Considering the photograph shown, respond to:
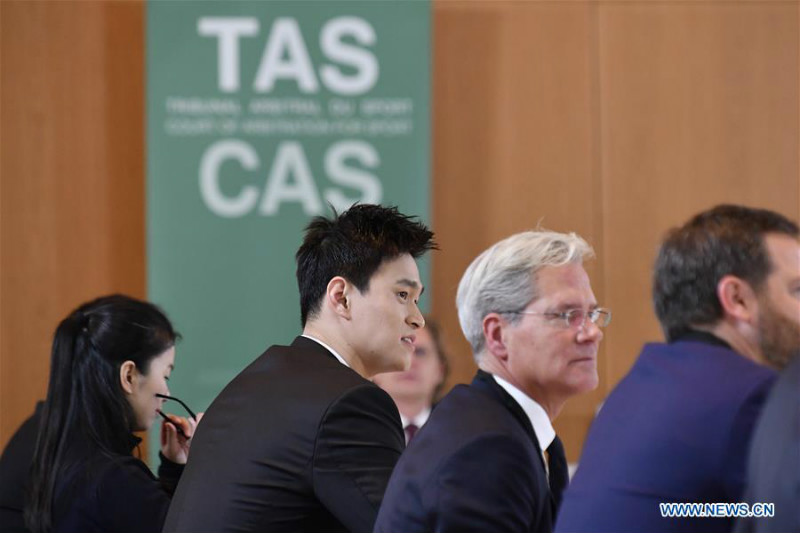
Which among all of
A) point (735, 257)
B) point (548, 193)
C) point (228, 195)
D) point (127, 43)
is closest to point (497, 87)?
point (548, 193)

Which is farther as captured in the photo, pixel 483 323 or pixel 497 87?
pixel 497 87

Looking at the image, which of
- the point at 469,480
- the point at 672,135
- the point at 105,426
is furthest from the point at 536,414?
the point at 672,135

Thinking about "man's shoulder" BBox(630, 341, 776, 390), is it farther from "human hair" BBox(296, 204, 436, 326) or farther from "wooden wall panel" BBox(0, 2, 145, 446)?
"wooden wall panel" BBox(0, 2, 145, 446)

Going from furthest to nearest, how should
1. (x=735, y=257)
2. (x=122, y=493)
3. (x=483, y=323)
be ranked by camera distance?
(x=122, y=493), (x=483, y=323), (x=735, y=257)

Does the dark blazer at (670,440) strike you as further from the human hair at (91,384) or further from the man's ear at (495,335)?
the human hair at (91,384)

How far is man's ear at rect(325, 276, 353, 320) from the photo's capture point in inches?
94.2

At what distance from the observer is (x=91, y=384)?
275 centimetres

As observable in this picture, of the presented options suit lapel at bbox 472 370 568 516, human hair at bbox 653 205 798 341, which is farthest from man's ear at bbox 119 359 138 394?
human hair at bbox 653 205 798 341

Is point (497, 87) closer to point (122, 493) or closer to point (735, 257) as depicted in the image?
point (122, 493)

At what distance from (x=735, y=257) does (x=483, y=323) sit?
58 centimetres

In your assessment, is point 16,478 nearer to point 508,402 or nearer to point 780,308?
point 508,402

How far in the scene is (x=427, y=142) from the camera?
4625 millimetres

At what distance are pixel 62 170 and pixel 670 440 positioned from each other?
389 centimetres

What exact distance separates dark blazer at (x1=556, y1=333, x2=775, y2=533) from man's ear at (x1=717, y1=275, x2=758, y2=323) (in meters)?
0.06
